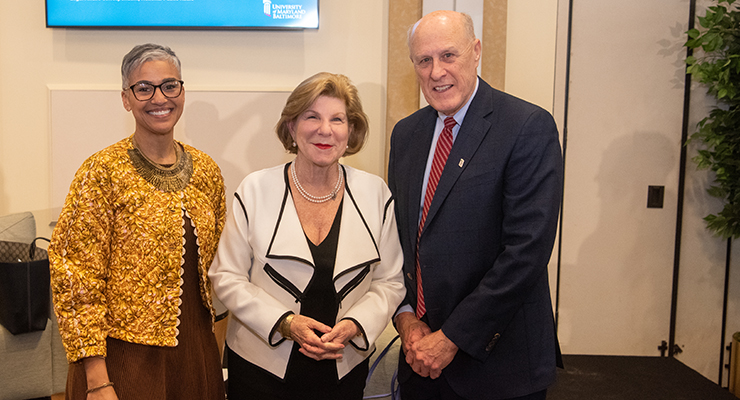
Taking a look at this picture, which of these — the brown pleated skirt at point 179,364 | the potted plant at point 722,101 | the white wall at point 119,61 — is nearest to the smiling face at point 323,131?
the brown pleated skirt at point 179,364

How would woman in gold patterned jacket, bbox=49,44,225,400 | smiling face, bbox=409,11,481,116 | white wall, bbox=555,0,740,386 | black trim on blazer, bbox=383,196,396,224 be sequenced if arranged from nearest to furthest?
1. woman in gold patterned jacket, bbox=49,44,225,400
2. smiling face, bbox=409,11,481,116
3. black trim on blazer, bbox=383,196,396,224
4. white wall, bbox=555,0,740,386

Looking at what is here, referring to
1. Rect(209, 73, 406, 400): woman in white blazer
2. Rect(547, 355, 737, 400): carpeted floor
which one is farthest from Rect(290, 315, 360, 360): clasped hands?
Rect(547, 355, 737, 400): carpeted floor

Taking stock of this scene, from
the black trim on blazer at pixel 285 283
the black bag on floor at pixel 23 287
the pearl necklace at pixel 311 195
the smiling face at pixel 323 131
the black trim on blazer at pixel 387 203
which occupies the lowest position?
the black bag on floor at pixel 23 287

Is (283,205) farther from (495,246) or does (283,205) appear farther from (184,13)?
(184,13)

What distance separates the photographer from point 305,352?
59.7 inches

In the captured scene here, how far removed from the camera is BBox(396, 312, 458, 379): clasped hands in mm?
1574

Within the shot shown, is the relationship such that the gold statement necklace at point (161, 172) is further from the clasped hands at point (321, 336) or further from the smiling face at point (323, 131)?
the clasped hands at point (321, 336)

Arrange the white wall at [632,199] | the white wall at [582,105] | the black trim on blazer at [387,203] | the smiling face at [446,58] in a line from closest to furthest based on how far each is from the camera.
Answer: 1. the smiling face at [446,58]
2. the black trim on blazer at [387,203]
3. the white wall at [582,105]
4. the white wall at [632,199]

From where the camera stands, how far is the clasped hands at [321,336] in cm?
150

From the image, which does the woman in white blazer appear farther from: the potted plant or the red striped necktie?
the potted plant

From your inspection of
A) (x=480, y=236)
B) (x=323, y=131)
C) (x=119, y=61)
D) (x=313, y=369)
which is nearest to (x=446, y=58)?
(x=323, y=131)

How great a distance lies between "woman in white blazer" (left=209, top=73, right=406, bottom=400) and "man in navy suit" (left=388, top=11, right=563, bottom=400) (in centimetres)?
17

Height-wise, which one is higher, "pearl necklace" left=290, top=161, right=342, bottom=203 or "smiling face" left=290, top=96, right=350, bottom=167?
"smiling face" left=290, top=96, right=350, bottom=167

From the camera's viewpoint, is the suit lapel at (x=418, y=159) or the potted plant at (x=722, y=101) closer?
the suit lapel at (x=418, y=159)
